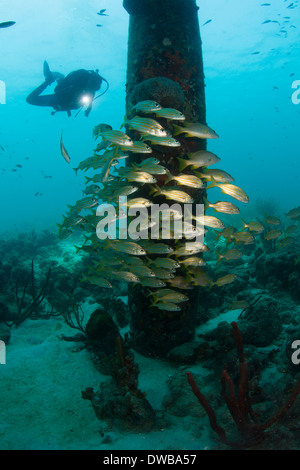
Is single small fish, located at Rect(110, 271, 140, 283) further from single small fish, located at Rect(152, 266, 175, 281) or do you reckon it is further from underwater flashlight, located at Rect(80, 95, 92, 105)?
Result: underwater flashlight, located at Rect(80, 95, 92, 105)

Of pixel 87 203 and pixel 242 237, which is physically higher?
pixel 87 203

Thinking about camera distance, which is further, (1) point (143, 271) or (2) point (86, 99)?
(2) point (86, 99)

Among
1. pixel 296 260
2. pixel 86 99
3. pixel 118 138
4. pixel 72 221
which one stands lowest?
pixel 296 260

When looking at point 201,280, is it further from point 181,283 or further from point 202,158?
point 202,158

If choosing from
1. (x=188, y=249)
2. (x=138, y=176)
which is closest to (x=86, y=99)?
(x=138, y=176)

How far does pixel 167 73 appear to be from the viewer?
167 inches

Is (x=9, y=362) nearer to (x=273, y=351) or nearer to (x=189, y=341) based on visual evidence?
(x=189, y=341)

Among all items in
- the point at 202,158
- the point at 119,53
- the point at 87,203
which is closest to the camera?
the point at 202,158

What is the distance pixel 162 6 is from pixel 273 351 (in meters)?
6.02

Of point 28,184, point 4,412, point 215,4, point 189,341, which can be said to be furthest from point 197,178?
point 28,184

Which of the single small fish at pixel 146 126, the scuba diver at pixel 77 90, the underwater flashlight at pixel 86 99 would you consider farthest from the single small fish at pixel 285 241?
the underwater flashlight at pixel 86 99

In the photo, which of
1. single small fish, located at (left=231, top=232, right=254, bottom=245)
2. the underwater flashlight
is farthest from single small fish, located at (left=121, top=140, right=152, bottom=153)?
the underwater flashlight

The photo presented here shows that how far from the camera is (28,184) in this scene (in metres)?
152

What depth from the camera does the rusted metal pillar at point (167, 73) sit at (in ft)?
14.0
